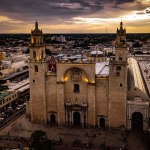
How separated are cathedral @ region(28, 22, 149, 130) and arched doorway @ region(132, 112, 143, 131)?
85cm

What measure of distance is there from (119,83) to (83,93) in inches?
219

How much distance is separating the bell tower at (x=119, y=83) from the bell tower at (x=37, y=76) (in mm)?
10339

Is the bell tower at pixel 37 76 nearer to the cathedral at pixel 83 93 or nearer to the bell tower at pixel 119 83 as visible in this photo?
the cathedral at pixel 83 93

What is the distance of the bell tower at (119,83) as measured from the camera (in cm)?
3912

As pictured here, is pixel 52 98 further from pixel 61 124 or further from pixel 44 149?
pixel 44 149

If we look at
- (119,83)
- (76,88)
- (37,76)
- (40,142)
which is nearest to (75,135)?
(76,88)

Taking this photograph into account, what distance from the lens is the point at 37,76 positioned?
4256 centimetres

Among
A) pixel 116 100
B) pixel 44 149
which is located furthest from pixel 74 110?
pixel 44 149

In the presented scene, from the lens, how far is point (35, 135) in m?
32.0

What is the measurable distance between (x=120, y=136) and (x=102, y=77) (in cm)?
856

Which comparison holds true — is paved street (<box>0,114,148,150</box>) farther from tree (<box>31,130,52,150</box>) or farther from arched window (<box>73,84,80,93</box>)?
arched window (<box>73,84,80,93</box>)

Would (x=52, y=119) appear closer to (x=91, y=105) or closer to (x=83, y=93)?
(x=83, y=93)

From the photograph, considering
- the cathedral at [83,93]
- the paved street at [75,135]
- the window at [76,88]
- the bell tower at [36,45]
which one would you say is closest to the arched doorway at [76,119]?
the cathedral at [83,93]

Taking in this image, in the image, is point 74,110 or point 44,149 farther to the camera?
point 74,110
